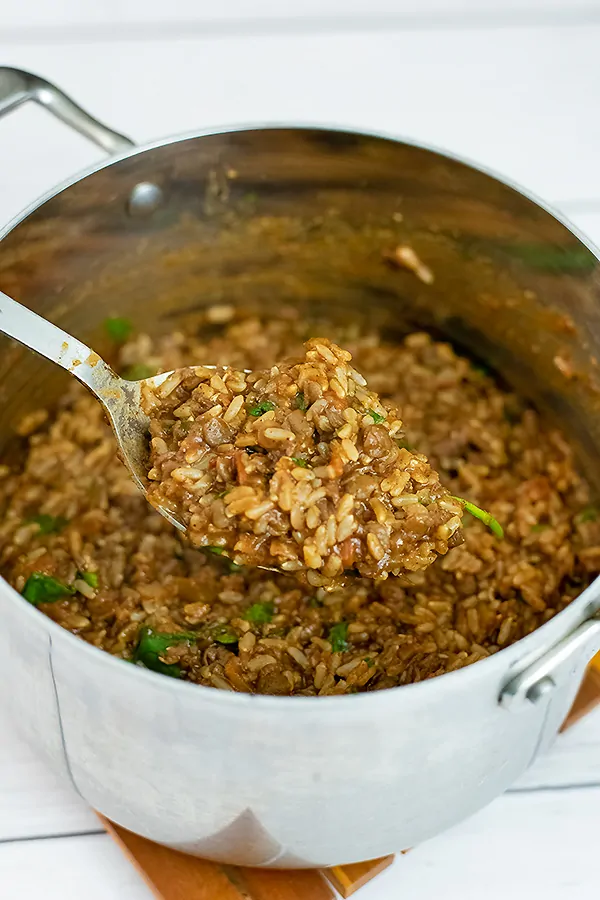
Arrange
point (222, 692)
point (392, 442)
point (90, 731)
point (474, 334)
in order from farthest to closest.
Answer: point (474, 334) → point (392, 442) → point (90, 731) → point (222, 692)

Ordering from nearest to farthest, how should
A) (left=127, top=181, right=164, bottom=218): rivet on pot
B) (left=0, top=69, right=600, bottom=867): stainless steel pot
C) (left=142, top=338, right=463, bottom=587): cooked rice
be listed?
(left=0, top=69, right=600, bottom=867): stainless steel pot < (left=142, top=338, right=463, bottom=587): cooked rice < (left=127, top=181, right=164, bottom=218): rivet on pot

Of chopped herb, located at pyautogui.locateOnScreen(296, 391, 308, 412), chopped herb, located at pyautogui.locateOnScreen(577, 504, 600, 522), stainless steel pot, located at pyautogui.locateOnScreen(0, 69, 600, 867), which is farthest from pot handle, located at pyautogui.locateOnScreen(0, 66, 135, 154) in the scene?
chopped herb, located at pyautogui.locateOnScreen(577, 504, 600, 522)

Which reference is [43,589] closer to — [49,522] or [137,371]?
[49,522]

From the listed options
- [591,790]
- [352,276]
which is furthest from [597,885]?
[352,276]

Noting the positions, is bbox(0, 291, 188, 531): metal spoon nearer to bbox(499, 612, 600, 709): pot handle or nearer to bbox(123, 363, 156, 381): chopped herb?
bbox(123, 363, 156, 381): chopped herb

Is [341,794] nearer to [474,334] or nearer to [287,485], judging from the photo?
[287,485]

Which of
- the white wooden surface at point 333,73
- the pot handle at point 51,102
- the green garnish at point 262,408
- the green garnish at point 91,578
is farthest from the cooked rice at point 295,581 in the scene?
the white wooden surface at point 333,73

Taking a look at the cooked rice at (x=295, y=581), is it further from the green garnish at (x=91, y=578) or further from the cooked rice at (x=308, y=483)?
the cooked rice at (x=308, y=483)
